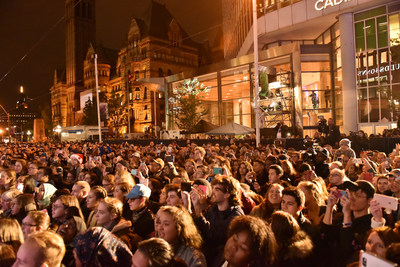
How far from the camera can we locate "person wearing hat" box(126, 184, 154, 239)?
476 cm

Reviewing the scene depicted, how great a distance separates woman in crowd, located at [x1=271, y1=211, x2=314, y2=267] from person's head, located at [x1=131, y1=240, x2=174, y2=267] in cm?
108

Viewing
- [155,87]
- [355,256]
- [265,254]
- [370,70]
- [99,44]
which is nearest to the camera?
[265,254]

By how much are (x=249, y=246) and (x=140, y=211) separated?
8.38ft

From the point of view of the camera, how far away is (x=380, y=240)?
2.86m

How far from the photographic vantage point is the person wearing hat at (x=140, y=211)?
15.6ft

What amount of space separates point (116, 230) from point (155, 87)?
44510mm

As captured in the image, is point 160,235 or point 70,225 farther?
point 70,225

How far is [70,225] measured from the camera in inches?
170

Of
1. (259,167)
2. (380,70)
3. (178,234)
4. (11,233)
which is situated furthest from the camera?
(380,70)

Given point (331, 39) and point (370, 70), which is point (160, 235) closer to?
point (370, 70)

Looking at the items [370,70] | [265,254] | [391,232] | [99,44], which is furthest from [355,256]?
[99,44]

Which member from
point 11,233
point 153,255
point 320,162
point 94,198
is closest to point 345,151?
point 320,162

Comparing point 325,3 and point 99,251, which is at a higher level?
point 325,3

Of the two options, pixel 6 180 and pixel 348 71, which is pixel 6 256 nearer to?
pixel 6 180
